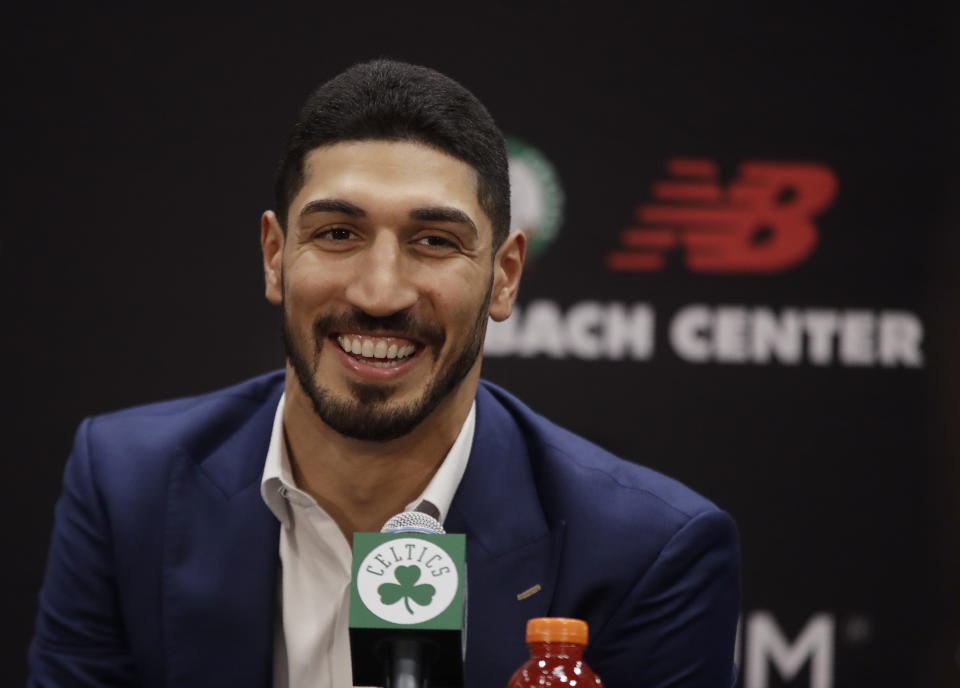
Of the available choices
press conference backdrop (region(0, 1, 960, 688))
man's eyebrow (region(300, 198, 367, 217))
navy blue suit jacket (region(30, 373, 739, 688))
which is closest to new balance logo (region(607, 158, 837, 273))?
press conference backdrop (region(0, 1, 960, 688))

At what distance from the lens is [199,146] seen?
384 centimetres

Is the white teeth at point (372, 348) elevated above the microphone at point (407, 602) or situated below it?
above

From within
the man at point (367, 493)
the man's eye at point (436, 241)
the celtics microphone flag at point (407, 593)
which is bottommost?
the celtics microphone flag at point (407, 593)

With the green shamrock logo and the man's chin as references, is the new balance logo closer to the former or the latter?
the man's chin

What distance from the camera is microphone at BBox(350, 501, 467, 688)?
1340 millimetres

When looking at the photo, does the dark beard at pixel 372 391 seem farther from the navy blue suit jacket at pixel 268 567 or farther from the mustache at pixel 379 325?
the navy blue suit jacket at pixel 268 567

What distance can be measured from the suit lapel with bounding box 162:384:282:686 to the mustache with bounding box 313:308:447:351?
38 centimetres

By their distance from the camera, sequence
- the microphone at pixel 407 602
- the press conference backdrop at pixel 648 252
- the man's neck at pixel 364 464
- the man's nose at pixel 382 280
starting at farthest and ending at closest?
the press conference backdrop at pixel 648 252
the man's neck at pixel 364 464
the man's nose at pixel 382 280
the microphone at pixel 407 602

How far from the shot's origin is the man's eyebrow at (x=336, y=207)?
2020 millimetres

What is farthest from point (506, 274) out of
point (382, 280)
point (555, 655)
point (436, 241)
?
point (555, 655)

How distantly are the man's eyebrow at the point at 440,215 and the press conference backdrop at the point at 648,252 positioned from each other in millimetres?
1778

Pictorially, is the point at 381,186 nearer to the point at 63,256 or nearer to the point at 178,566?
the point at 178,566

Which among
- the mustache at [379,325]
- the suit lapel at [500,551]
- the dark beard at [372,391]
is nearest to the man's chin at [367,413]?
the dark beard at [372,391]

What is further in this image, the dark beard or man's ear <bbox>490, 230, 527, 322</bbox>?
man's ear <bbox>490, 230, 527, 322</bbox>
